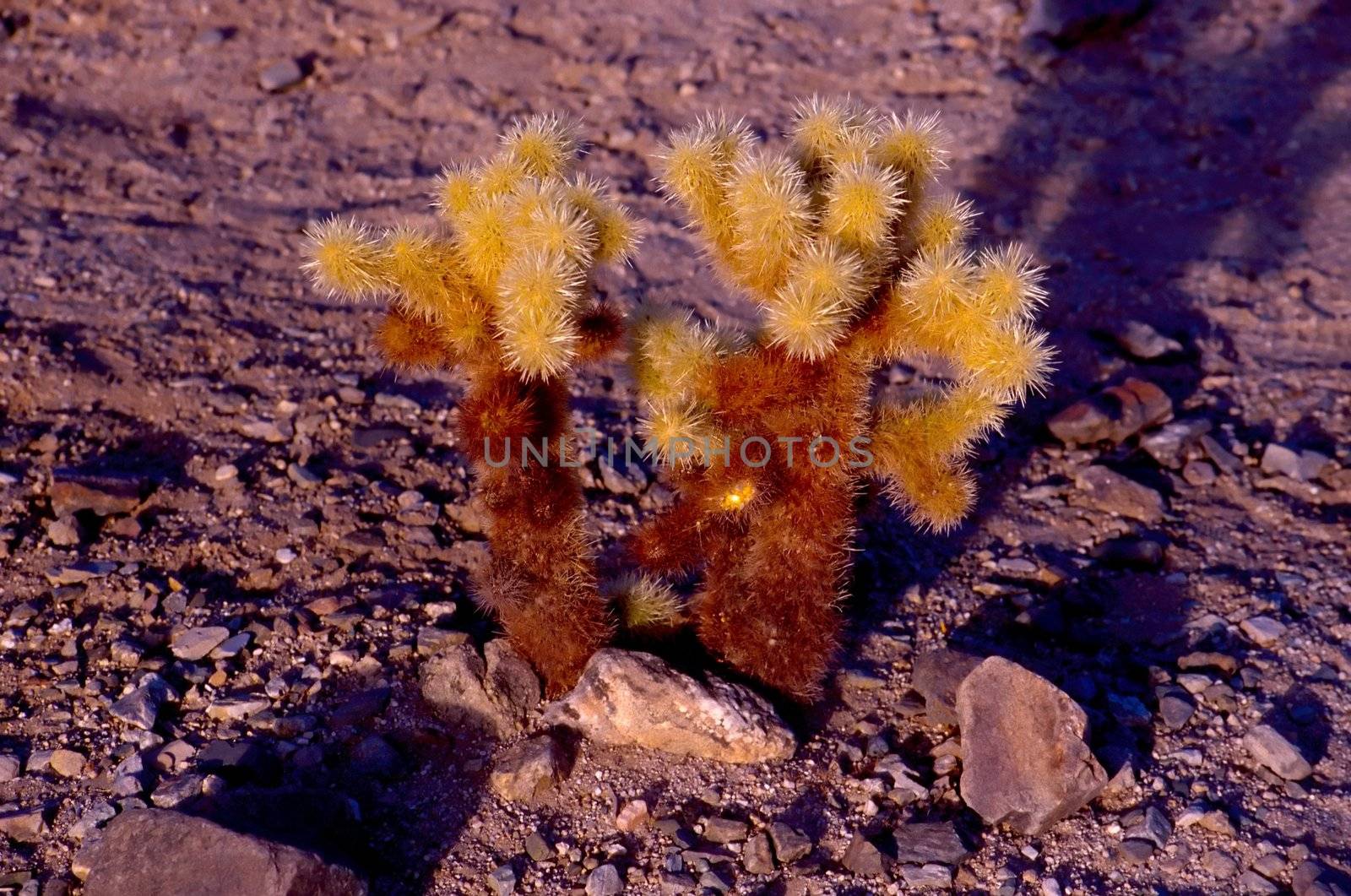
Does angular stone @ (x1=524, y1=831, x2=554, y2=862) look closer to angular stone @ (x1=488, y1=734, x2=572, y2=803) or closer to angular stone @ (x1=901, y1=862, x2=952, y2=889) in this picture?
angular stone @ (x1=488, y1=734, x2=572, y2=803)

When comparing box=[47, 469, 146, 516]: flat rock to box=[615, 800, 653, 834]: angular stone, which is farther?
box=[47, 469, 146, 516]: flat rock

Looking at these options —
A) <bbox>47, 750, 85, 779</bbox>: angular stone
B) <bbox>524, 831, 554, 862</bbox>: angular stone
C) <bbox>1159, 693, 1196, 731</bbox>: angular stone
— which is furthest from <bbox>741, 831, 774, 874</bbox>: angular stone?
<bbox>47, 750, 85, 779</bbox>: angular stone

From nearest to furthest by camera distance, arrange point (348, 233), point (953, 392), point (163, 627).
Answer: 1. point (348, 233)
2. point (953, 392)
3. point (163, 627)

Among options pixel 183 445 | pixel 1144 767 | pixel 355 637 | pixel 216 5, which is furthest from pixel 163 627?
pixel 216 5

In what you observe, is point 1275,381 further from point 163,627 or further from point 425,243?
point 163,627

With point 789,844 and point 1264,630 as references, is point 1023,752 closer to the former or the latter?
point 789,844

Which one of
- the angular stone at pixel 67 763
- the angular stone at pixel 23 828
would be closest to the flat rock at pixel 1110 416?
the angular stone at pixel 67 763
